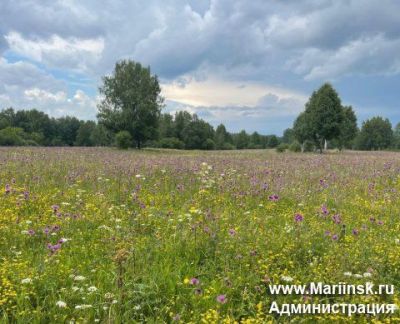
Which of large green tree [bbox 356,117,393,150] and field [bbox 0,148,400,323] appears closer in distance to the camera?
field [bbox 0,148,400,323]

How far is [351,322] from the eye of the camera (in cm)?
371

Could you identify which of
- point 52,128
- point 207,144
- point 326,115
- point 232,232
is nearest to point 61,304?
point 232,232

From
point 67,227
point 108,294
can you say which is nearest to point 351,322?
point 108,294

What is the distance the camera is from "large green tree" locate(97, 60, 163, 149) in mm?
48375

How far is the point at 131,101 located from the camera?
159 ft

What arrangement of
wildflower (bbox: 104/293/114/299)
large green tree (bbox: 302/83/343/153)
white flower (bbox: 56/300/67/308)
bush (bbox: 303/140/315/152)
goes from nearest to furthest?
white flower (bbox: 56/300/67/308) < wildflower (bbox: 104/293/114/299) < large green tree (bbox: 302/83/343/153) < bush (bbox: 303/140/315/152)

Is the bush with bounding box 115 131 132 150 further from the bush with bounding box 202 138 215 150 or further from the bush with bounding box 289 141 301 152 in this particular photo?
the bush with bounding box 202 138 215 150

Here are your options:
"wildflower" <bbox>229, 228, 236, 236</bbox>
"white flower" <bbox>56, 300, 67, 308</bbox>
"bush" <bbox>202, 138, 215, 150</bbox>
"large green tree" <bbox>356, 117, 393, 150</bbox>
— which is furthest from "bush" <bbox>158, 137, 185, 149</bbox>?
"white flower" <bbox>56, 300, 67, 308</bbox>

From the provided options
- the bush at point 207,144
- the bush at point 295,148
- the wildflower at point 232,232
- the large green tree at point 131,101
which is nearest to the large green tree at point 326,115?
the bush at point 295,148

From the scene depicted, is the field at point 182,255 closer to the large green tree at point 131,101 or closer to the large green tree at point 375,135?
the large green tree at point 131,101

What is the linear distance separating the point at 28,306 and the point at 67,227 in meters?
2.48

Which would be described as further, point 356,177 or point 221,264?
point 356,177

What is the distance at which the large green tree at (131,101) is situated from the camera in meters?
48.4

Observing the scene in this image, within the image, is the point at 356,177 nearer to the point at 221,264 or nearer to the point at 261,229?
the point at 261,229
